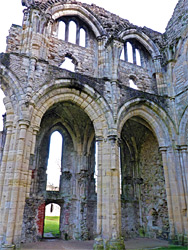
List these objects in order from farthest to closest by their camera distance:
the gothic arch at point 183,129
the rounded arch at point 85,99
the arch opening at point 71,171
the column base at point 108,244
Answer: the arch opening at point 71,171 → the gothic arch at point 183,129 → the rounded arch at point 85,99 → the column base at point 108,244

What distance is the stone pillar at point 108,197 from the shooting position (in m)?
6.45

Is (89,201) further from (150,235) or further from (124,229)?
(150,235)

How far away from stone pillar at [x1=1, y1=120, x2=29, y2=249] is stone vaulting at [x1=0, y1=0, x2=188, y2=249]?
27mm

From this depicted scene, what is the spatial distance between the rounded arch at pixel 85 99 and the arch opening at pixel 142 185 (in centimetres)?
257

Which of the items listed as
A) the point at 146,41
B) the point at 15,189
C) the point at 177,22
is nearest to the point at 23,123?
the point at 15,189

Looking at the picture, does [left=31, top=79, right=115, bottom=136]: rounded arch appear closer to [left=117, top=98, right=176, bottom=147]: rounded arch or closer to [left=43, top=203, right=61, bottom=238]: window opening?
[left=117, top=98, right=176, bottom=147]: rounded arch

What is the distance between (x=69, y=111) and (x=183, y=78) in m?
5.46

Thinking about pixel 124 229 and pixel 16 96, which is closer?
pixel 16 96

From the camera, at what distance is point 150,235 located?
10.2 meters

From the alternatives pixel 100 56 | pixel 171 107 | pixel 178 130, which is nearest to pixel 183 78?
pixel 171 107

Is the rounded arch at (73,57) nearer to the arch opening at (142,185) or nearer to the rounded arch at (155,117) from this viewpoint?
the rounded arch at (155,117)

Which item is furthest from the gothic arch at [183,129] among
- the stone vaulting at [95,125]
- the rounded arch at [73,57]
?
the rounded arch at [73,57]

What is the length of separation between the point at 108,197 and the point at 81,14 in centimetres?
835

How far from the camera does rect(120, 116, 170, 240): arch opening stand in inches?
396
